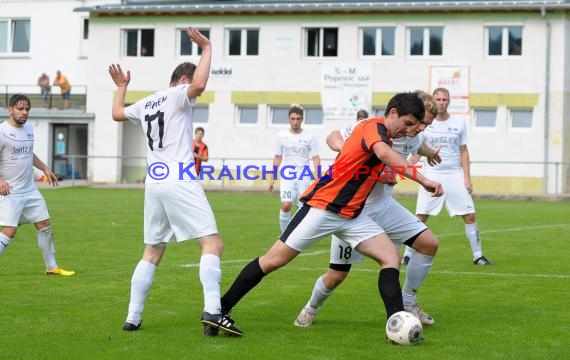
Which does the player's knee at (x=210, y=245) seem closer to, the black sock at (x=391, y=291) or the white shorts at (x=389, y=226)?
the white shorts at (x=389, y=226)

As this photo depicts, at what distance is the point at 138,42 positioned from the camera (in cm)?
5009

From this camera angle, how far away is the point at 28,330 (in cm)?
886

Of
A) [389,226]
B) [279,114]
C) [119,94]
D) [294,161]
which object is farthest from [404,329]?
[279,114]

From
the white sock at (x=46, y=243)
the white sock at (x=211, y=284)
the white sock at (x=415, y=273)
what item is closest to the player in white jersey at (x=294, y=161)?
the white sock at (x=46, y=243)

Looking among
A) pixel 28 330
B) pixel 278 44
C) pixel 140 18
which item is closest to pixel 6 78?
pixel 140 18

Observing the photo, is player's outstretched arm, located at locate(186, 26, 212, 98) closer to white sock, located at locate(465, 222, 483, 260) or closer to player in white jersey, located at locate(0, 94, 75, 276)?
player in white jersey, located at locate(0, 94, 75, 276)

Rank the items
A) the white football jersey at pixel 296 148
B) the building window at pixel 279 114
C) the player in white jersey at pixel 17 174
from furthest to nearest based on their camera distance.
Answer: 1. the building window at pixel 279 114
2. the white football jersey at pixel 296 148
3. the player in white jersey at pixel 17 174

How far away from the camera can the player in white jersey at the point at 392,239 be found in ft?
29.8

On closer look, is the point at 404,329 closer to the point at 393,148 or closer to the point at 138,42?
the point at 393,148

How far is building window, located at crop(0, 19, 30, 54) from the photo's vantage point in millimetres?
55406

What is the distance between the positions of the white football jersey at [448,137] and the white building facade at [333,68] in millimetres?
27179

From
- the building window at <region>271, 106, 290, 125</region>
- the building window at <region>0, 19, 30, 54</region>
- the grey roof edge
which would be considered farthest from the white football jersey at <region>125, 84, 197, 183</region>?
the building window at <region>0, 19, 30, 54</region>

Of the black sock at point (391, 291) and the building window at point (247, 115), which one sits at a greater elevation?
the building window at point (247, 115)

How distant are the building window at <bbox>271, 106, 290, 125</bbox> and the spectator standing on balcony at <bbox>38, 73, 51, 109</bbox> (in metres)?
11.0
